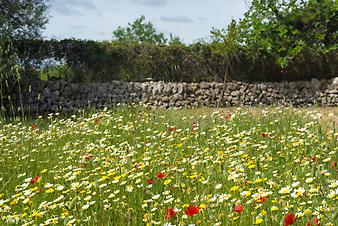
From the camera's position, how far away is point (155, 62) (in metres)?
17.5

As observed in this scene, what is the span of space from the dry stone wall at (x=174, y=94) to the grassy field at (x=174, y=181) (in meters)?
8.64

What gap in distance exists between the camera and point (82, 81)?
1694cm

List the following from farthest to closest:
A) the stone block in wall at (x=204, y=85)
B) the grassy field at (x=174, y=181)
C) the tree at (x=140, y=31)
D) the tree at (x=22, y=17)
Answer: the tree at (x=140, y=31), the stone block in wall at (x=204, y=85), the tree at (x=22, y=17), the grassy field at (x=174, y=181)

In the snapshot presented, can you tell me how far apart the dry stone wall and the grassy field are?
8.64 meters

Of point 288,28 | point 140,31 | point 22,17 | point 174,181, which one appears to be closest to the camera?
point 174,181

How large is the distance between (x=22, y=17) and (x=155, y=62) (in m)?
4.82

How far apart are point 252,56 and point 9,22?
8.84 m

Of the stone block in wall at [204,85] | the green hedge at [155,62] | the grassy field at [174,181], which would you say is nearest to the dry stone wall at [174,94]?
the stone block in wall at [204,85]

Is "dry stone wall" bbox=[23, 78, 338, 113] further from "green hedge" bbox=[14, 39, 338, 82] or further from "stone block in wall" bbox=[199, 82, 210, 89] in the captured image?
"green hedge" bbox=[14, 39, 338, 82]

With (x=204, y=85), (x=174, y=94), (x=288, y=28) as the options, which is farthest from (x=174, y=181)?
(x=288, y=28)

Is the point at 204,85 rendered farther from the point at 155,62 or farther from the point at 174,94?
the point at 155,62

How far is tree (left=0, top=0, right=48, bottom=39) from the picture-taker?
49.9 ft

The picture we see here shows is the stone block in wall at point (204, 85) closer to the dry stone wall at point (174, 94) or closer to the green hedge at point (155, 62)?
→ the dry stone wall at point (174, 94)

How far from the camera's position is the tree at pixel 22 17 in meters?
15.2
